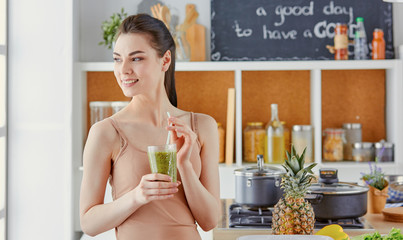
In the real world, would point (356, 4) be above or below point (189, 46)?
above

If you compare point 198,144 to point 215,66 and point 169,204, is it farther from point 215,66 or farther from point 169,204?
point 215,66

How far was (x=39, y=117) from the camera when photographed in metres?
3.50

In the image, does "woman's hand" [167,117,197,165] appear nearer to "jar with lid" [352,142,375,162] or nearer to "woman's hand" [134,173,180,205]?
"woman's hand" [134,173,180,205]

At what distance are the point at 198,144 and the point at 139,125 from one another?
14 cm

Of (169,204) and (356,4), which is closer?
(169,204)

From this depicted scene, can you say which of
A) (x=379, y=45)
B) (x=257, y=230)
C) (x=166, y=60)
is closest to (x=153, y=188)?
(x=166, y=60)

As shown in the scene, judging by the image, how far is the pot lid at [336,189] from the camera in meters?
2.08

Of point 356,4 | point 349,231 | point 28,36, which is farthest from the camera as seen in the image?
point 356,4

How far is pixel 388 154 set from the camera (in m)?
3.59

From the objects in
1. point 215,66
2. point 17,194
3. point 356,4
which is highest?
point 356,4

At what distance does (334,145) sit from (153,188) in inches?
106

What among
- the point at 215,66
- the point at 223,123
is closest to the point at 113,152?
the point at 215,66

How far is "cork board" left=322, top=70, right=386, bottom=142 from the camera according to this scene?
3.83m

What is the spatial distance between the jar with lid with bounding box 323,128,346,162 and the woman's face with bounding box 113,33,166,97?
2590mm
